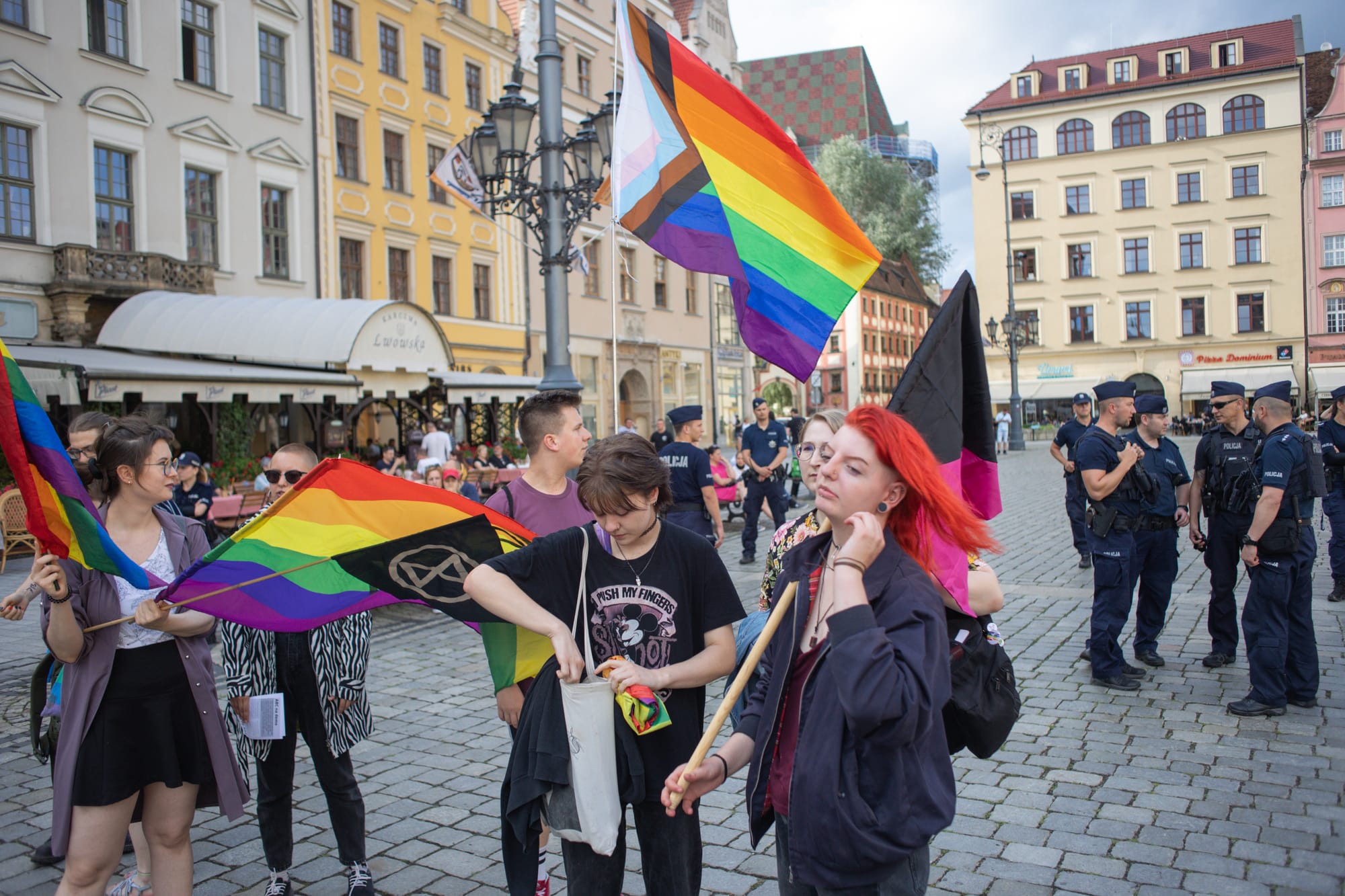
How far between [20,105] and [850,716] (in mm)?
21044

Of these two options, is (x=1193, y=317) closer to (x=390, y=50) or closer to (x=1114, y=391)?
(x=390, y=50)

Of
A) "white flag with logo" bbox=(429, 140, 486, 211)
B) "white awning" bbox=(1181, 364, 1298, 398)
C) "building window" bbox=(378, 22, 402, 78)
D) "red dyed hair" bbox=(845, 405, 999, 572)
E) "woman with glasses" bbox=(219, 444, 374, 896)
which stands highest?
"building window" bbox=(378, 22, 402, 78)

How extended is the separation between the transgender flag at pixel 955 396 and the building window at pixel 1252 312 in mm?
55131

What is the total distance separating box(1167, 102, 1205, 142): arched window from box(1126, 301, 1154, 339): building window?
863cm

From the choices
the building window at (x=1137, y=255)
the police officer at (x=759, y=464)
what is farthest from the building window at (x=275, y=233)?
the building window at (x=1137, y=255)

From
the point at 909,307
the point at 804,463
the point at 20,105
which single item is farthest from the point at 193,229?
the point at 909,307

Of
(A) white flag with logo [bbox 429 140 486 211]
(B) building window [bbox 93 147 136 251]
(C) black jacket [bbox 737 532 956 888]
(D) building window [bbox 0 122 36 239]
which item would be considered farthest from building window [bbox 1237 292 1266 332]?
(C) black jacket [bbox 737 532 956 888]

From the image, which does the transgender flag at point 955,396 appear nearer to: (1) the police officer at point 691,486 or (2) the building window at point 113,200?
(1) the police officer at point 691,486

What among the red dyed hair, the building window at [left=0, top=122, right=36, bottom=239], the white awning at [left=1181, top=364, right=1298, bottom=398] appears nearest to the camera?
the red dyed hair

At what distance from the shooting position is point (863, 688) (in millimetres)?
1893

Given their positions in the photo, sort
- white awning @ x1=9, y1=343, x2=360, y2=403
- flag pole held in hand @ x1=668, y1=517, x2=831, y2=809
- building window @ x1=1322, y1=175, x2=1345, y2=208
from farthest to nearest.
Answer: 1. building window @ x1=1322, y1=175, x2=1345, y2=208
2. white awning @ x1=9, y1=343, x2=360, y2=403
3. flag pole held in hand @ x1=668, y1=517, x2=831, y2=809

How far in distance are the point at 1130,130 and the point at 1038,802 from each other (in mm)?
Result: 55106

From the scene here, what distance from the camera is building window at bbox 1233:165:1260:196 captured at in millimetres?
49750

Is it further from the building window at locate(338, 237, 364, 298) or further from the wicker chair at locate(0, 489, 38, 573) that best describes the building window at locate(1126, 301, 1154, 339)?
the wicker chair at locate(0, 489, 38, 573)
